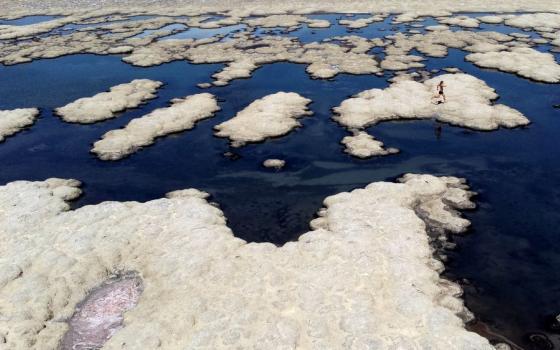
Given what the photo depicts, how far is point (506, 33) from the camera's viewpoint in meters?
72.3

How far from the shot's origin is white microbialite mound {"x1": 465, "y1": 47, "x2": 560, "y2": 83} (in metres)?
53.2

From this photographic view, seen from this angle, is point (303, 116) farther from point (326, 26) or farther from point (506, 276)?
point (326, 26)

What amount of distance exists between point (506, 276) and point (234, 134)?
26062mm

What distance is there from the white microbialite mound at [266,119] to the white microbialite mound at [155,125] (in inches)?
149

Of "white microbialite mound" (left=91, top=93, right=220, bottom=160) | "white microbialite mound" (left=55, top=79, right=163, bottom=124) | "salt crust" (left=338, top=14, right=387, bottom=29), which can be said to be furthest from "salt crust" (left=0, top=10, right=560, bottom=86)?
"white microbialite mound" (left=55, top=79, right=163, bottom=124)

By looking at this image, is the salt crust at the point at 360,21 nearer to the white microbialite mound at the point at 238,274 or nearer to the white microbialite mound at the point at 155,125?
the white microbialite mound at the point at 155,125

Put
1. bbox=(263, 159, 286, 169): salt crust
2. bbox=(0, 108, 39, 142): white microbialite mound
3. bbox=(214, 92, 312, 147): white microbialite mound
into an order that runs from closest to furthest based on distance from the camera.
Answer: bbox=(263, 159, 286, 169): salt crust, bbox=(214, 92, 312, 147): white microbialite mound, bbox=(0, 108, 39, 142): white microbialite mound

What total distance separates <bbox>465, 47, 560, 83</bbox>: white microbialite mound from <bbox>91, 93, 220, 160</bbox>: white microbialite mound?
36009 millimetres

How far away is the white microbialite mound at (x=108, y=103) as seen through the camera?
4806 centimetres

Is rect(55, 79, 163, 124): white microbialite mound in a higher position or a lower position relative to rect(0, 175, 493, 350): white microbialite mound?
higher

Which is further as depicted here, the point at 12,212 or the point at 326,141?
the point at 326,141

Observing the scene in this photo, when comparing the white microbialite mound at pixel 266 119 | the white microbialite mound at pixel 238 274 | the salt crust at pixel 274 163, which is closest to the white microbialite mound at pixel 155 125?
the white microbialite mound at pixel 266 119

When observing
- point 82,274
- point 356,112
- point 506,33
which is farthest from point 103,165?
point 506,33

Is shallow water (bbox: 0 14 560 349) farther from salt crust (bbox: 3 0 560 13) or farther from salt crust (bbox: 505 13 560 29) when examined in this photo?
salt crust (bbox: 3 0 560 13)
